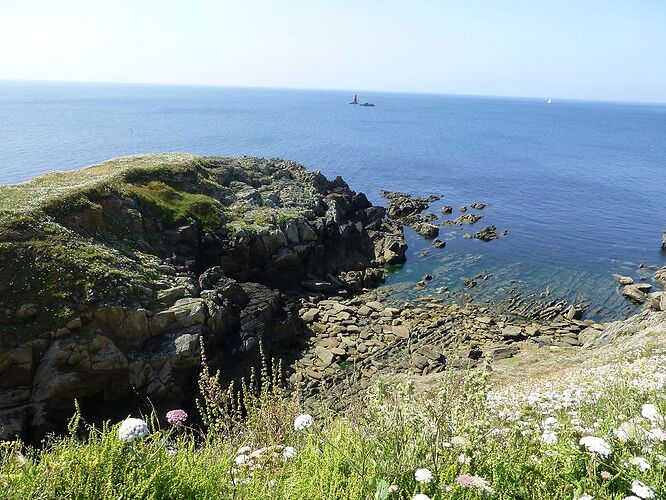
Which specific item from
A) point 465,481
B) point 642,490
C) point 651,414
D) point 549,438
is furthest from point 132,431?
point 651,414

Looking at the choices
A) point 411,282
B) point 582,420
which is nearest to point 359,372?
point 411,282

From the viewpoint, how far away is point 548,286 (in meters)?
37.3

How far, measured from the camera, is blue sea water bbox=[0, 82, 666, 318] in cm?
4134

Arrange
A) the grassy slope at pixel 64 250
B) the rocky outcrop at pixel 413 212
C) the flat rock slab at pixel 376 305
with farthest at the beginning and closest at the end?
1. the rocky outcrop at pixel 413 212
2. the flat rock slab at pixel 376 305
3. the grassy slope at pixel 64 250

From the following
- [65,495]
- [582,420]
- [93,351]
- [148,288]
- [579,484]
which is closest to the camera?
[65,495]

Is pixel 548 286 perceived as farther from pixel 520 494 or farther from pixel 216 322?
pixel 520 494

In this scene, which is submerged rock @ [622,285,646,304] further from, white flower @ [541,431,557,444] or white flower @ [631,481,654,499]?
white flower @ [631,481,654,499]

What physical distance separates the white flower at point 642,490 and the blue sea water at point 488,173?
3176cm

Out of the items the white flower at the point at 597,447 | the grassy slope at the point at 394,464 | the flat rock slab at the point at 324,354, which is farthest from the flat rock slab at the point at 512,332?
the white flower at the point at 597,447

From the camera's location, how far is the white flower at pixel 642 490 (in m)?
4.48

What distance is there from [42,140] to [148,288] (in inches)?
3843

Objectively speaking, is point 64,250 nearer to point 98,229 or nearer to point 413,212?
point 98,229

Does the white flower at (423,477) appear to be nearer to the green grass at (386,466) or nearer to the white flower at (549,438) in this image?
the green grass at (386,466)

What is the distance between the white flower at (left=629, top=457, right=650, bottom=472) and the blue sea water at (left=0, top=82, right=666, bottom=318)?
31.4 m
